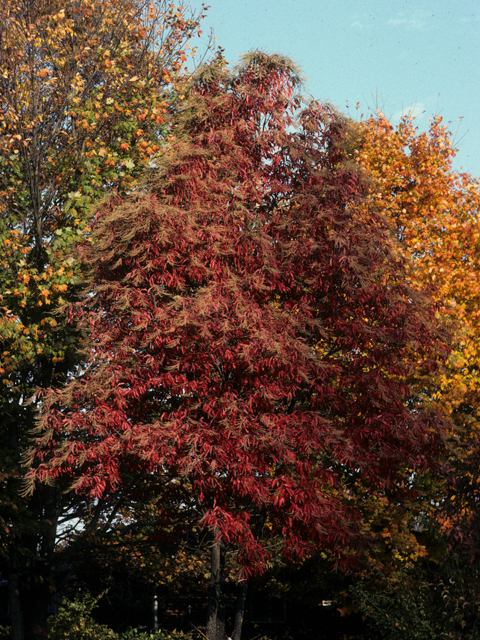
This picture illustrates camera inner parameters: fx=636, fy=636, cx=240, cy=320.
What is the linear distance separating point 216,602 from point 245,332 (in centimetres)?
522

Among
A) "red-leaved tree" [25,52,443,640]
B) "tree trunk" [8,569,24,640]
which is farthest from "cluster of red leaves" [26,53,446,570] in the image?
"tree trunk" [8,569,24,640]

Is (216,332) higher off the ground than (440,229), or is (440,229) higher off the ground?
(440,229)

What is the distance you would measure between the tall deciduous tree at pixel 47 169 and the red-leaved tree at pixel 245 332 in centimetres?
265

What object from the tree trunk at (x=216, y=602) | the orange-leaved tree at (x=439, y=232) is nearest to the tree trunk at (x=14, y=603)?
the tree trunk at (x=216, y=602)

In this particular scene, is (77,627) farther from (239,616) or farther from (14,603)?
(239,616)

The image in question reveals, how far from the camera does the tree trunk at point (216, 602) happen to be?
11352mm

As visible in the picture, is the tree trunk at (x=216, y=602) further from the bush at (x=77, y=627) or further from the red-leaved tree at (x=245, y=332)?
the bush at (x=77, y=627)

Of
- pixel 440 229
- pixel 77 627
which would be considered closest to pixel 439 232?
pixel 440 229

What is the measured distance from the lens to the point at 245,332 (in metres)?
9.74

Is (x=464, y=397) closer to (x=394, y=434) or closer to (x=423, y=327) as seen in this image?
(x=423, y=327)

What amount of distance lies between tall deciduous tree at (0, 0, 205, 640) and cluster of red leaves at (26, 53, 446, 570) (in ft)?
7.99

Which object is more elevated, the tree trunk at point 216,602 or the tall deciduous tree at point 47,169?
the tall deciduous tree at point 47,169

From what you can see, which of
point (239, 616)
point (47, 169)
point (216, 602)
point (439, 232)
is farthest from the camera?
point (439, 232)

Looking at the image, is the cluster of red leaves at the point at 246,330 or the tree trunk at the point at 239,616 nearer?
the cluster of red leaves at the point at 246,330
